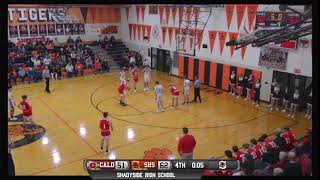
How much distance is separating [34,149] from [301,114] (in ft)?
36.5

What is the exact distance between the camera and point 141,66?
1001 inches

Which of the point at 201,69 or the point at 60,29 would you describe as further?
the point at 60,29

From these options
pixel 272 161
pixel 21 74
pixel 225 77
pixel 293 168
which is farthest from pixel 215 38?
pixel 21 74

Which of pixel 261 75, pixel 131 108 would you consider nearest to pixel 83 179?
pixel 131 108

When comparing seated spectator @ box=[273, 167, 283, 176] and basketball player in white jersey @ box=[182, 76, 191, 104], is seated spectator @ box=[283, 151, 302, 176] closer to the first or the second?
seated spectator @ box=[273, 167, 283, 176]

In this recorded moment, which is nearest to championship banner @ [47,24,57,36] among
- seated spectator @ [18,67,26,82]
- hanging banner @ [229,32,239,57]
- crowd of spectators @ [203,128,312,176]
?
seated spectator @ [18,67,26,82]

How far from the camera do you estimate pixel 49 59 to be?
22453 mm

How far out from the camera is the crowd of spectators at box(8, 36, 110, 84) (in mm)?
21234

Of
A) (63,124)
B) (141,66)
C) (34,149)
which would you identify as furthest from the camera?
(141,66)

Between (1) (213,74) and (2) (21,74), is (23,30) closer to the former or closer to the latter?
(2) (21,74)

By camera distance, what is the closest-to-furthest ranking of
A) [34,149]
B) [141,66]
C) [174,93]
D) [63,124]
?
1. [34,149]
2. [63,124]
3. [174,93]
4. [141,66]

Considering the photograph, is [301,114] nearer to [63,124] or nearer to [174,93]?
[174,93]
